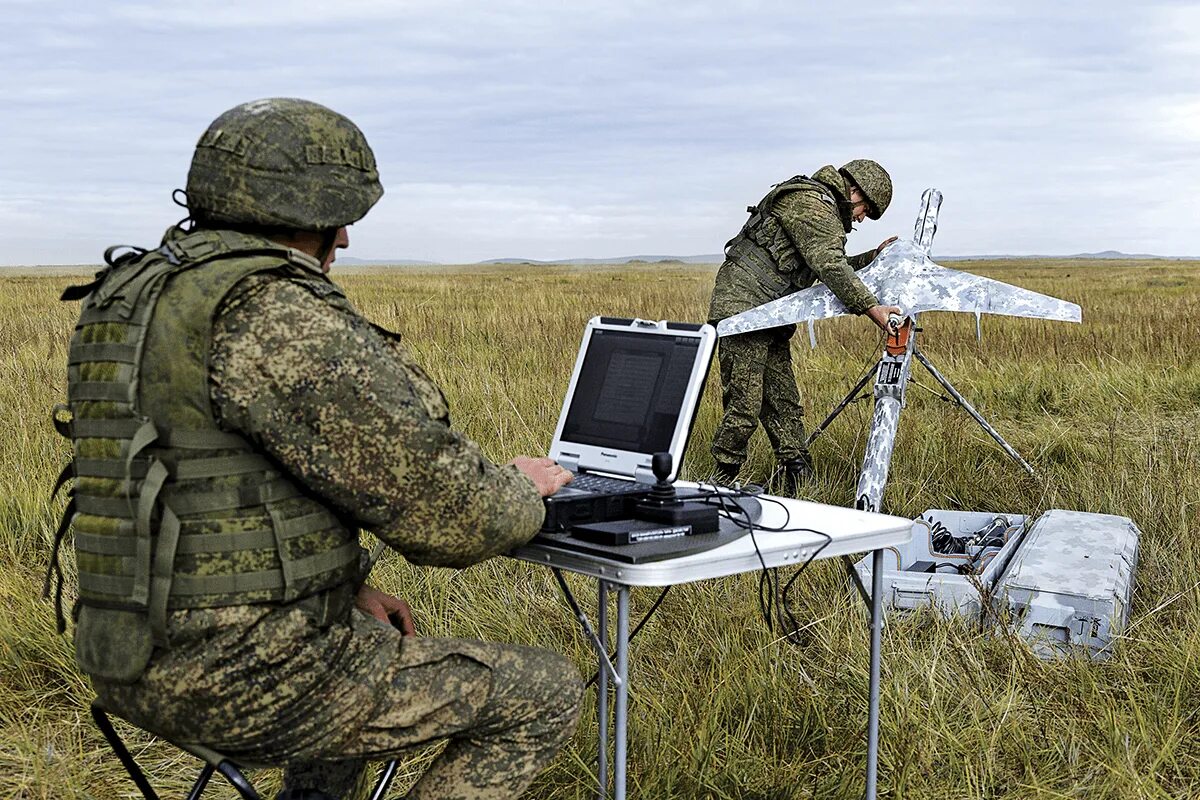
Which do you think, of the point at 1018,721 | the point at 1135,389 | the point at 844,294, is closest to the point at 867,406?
the point at 844,294

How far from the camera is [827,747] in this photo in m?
3.66

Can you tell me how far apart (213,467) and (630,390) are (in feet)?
4.13

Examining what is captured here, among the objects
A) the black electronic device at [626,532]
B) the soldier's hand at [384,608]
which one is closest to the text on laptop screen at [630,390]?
the black electronic device at [626,532]

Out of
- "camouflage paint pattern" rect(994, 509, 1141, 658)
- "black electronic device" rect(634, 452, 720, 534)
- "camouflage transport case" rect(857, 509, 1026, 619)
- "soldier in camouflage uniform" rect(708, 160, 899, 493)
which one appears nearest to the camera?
"black electronic device" rect(634, 452, 720, 534)

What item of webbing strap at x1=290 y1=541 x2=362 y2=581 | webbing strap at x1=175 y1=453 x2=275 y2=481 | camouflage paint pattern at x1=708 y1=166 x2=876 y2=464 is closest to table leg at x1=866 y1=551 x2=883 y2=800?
webbing strap at x1=290 y1=541 x2=362 y2=581

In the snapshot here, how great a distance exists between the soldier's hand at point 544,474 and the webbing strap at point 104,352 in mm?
872

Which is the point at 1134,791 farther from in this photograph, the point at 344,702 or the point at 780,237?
the point at 780,237

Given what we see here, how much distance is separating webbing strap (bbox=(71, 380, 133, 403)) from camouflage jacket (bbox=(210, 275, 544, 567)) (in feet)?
0.58

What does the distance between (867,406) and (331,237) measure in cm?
641

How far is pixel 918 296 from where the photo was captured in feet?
21.2

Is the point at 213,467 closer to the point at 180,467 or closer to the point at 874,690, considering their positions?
the point at 180,467

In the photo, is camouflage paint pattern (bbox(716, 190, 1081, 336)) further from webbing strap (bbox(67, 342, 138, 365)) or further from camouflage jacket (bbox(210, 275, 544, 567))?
webbing strap (bbox(67, 342, 138, 365))

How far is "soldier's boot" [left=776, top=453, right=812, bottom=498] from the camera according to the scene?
758 centimetres

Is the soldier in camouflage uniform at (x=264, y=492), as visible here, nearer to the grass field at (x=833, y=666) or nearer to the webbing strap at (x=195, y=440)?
the webbing strap at (x=195, y=440)
